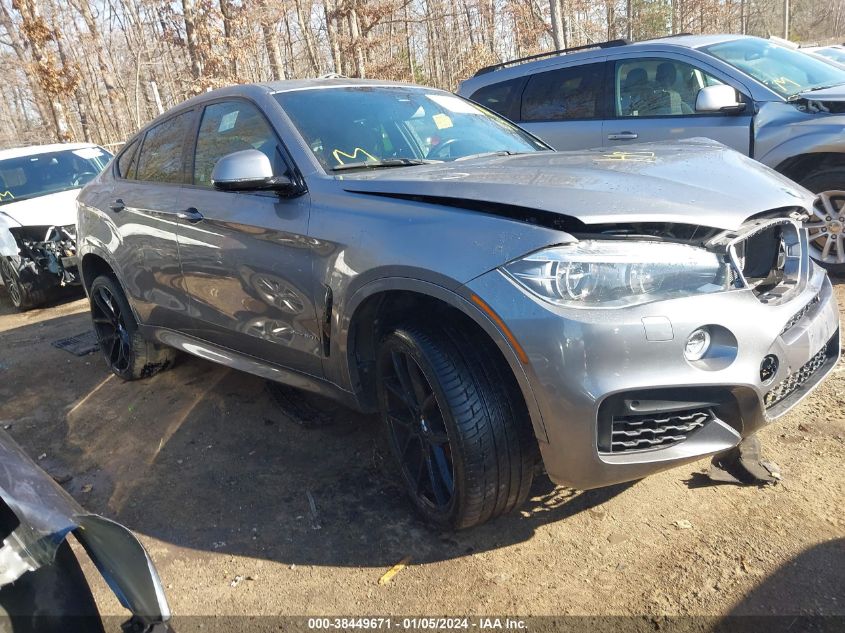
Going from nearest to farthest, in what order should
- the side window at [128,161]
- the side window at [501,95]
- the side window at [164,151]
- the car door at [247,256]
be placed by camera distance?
the car door at [247,256] → the side window at [164,151] → the side window at [128,161] → the side window at [501,95]

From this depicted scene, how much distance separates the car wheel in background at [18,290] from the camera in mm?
7219

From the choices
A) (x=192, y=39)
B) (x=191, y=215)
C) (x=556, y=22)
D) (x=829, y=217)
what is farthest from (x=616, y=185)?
(x=192, y=39)

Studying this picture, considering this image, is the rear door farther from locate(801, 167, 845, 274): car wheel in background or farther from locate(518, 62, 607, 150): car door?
locate(801, 167, 845, 274): car wheel in background

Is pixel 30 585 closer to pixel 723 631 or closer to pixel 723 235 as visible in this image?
pixel 723 631

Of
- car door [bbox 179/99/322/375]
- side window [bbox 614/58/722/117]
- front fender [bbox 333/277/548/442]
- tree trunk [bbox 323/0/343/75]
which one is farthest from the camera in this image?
tree trunk [bbox 323/0/343/75]

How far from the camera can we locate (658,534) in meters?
2.54

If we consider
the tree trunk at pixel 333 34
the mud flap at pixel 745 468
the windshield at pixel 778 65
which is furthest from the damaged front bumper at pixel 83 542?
the tree trunk at pixel 333 34

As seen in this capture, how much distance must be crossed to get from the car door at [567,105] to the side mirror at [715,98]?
1058mm

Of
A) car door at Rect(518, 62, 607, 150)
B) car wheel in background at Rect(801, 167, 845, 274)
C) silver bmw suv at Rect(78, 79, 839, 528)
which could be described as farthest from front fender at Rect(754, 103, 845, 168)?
silver bmw suv at Rect(78, 79, 839, 528)

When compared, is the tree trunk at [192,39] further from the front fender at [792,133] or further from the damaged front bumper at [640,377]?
the damaged front bumper at [640,377]

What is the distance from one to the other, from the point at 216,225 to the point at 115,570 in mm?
2063

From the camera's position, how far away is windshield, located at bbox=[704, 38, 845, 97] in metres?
5.27

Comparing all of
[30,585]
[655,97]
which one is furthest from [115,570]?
[655,97]

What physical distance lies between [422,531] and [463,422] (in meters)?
0.68
